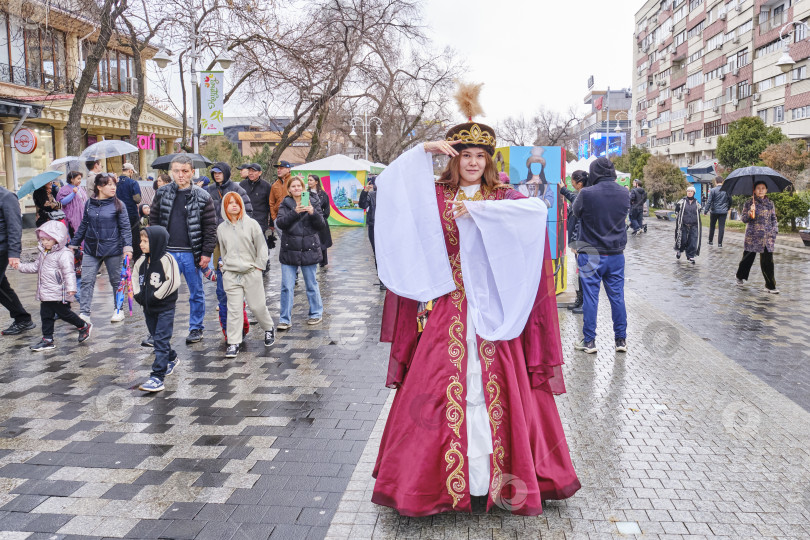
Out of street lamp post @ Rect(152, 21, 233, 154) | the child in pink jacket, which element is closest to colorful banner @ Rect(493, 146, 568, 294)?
the child in pink jacket

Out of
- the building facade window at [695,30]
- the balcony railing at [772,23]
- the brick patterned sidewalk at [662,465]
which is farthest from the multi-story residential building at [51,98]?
the building facade window at [695,30]

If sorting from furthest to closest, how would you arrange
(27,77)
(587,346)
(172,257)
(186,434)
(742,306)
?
1. (27,77)
2. (742,306)
3. (587,346)
4. (172,257)
5. (186,434)

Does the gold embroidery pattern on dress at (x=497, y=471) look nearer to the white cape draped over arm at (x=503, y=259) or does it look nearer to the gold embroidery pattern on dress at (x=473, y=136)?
the white cape draped over arm at (x=503, y=259)

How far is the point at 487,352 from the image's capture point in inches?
137

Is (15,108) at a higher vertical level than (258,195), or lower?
higher

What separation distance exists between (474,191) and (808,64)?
1636 inches

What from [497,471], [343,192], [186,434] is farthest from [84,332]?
[343,192]

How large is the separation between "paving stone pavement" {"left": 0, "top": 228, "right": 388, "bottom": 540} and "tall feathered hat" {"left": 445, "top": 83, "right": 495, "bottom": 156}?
200 centimetres

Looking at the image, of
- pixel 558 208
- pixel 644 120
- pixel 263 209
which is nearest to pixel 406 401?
pixel 558 208

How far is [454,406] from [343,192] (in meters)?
24.2

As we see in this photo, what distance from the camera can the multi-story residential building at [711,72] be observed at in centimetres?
Answer: 3991

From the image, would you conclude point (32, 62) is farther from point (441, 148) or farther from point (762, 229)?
point (441, 148)

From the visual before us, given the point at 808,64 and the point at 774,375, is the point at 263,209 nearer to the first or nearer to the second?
the point at 774,375

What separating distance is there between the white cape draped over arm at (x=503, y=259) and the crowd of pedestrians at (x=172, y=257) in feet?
10.4
